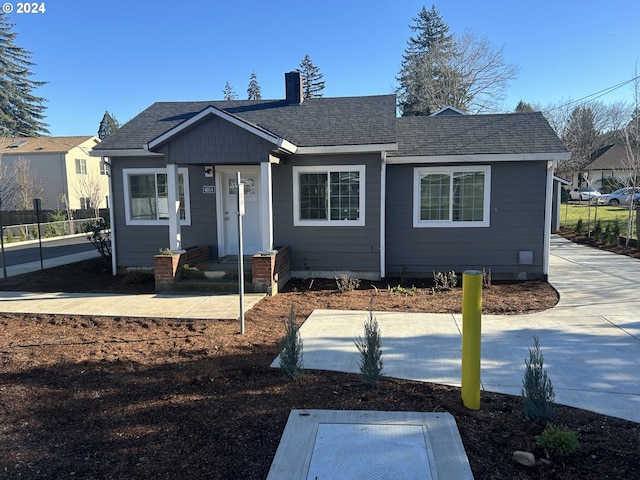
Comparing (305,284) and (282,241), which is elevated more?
(282,241)

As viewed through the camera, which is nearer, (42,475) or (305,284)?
(42,475)

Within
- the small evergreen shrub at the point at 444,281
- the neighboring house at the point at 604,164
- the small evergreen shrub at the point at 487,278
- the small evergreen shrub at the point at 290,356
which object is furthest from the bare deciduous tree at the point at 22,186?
the neighboring house at the point at 604,164

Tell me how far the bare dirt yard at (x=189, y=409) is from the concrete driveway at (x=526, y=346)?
38cm

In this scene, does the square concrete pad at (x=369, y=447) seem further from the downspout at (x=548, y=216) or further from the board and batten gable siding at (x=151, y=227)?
the board and batten gable siding at (x=151, y=227)

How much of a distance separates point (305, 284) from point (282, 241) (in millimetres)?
1191

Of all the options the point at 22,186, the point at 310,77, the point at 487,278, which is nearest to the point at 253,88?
the point at 310,77

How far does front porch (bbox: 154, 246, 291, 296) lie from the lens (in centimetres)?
847

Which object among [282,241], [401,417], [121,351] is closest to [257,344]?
[121,351]

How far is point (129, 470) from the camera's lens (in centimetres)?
278

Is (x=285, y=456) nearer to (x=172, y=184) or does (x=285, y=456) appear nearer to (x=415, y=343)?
(x=415, y=343)

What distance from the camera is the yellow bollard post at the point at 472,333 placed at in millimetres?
3416

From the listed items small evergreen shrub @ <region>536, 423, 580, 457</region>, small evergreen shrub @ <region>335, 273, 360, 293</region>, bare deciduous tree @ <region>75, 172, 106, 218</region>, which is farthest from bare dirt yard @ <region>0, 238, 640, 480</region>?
bare deciduous tree @ <region>75, 172, 106, 218</region>

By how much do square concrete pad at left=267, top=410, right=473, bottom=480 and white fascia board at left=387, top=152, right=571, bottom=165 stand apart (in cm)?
706

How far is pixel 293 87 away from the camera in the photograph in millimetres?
12008
